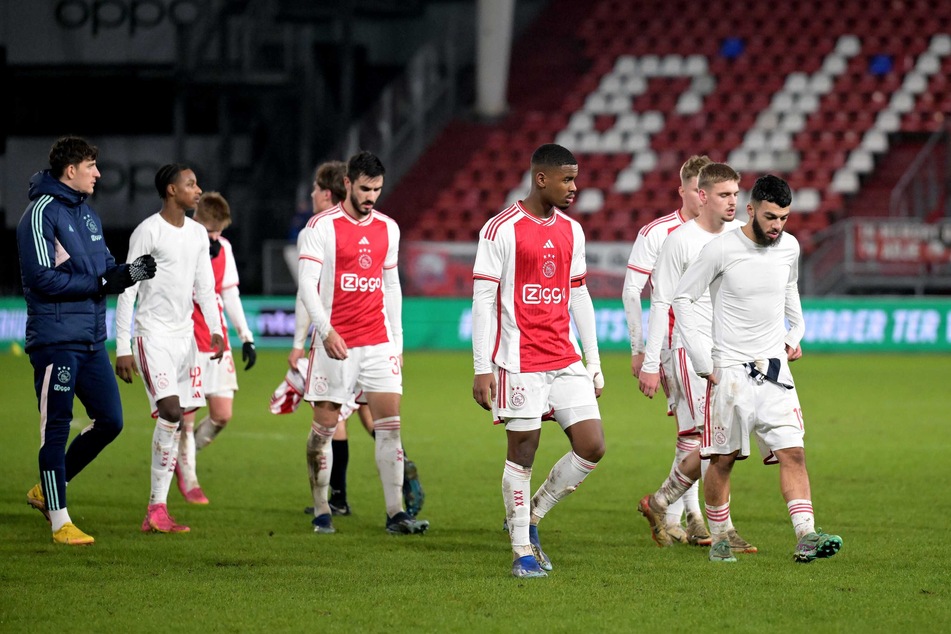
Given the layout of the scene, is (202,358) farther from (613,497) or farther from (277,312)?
(277,312)

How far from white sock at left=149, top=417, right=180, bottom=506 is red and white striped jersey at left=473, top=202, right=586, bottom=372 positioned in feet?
8.25

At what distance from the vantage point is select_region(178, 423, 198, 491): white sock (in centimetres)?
933

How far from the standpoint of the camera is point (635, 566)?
273 inches

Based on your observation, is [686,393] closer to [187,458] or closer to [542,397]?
[542,397]

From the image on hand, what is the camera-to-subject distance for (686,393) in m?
7.64

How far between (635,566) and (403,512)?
5.54 feet

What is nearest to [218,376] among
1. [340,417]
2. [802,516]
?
[340,417]

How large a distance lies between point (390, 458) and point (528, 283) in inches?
73.0

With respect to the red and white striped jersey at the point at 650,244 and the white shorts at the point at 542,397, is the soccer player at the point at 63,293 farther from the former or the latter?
the red and white striped jersey at the point at 650,244

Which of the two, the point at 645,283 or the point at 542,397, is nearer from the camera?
the point at 542,397

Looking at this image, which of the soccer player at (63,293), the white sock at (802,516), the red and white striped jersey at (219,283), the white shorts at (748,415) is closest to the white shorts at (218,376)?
the red and white striped jersey at (219,283)

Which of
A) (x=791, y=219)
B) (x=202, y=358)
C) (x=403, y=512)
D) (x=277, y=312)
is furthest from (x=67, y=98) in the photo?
(x=403, y=512)

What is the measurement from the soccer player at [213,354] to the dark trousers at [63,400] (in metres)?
1.49

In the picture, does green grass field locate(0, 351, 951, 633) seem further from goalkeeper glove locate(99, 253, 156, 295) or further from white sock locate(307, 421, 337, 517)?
goalkeeper glove locate(99, 253, 156, 295)
